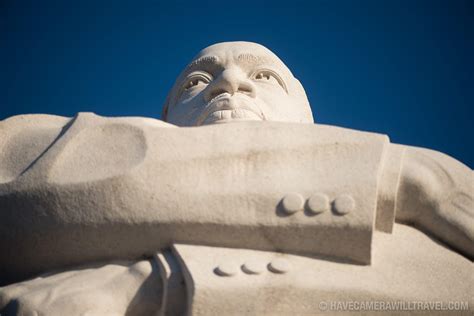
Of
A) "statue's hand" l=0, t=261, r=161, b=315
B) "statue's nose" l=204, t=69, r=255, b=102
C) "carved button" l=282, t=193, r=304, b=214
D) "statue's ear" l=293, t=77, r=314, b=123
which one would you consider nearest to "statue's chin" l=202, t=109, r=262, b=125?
"statue's nose" l=204, t=69, r=255, b=102

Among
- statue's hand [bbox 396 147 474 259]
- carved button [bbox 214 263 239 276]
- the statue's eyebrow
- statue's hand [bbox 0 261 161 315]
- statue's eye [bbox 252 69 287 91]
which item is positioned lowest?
statue's hand [bbox 0 261 161 315]

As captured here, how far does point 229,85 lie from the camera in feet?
12.6

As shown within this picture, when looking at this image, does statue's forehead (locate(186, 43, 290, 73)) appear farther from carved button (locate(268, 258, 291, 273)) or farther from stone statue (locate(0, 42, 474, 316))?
carved button (locate(268, 258, 291, 273))

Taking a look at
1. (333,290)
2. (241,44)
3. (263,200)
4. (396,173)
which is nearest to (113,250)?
(263,200)

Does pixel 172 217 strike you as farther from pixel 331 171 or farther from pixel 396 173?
pixel 396 173

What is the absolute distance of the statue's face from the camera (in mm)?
3750

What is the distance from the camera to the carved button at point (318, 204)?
2.66 metres

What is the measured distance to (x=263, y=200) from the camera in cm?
270

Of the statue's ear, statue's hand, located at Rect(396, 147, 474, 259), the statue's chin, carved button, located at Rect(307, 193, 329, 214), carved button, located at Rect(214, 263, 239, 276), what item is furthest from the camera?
the statue's ear

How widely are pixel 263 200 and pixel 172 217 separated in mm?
381

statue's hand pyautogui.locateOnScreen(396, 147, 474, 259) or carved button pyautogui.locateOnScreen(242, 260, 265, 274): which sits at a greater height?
statue's hand pyautogui.locateOnScreen(396, 147, 474, 259)

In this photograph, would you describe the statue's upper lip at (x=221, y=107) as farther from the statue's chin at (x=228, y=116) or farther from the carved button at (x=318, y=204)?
the carved button at (x=318, y=204)

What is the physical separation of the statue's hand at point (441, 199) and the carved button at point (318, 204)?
45cm

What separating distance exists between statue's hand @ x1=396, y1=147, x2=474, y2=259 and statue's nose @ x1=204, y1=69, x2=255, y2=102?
1.26 metres
